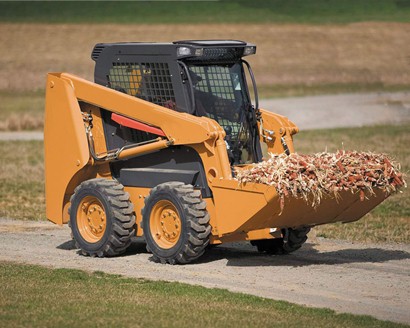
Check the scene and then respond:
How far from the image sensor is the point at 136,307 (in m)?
11.8

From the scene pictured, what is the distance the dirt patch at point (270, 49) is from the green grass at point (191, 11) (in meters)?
1.01

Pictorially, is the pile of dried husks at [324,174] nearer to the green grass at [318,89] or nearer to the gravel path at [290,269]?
the gravel path at [290,269]

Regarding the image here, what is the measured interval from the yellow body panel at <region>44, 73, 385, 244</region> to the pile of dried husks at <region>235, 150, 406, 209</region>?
0.13 metres

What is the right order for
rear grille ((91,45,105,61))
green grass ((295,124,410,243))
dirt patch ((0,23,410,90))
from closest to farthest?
1. rear grille ((91,45,105,61))
2. green grass ((295,124,410,243))
3. dirt patch ((0,23,410,90))

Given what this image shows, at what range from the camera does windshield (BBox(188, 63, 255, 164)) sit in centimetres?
1486

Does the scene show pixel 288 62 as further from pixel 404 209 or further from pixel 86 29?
pixel 404 209

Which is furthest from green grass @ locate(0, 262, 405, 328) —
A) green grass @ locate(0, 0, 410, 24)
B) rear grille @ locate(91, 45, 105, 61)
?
green grass @ locate(0, 0, 410, 24)

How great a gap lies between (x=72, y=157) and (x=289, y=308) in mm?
4652

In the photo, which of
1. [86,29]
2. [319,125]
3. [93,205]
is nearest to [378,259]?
[93,205]

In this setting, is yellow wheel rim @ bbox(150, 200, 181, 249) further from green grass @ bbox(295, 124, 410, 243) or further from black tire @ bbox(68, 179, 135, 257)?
green grass @ bbox(295, 124, 410, 243)

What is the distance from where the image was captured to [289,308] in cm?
1178

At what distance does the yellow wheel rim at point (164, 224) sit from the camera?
14.2 metres

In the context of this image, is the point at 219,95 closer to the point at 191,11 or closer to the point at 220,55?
the point at 220,55

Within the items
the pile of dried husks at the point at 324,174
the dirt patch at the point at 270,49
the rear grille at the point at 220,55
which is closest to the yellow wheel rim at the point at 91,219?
the pile of dried husks at the point at 324,174
